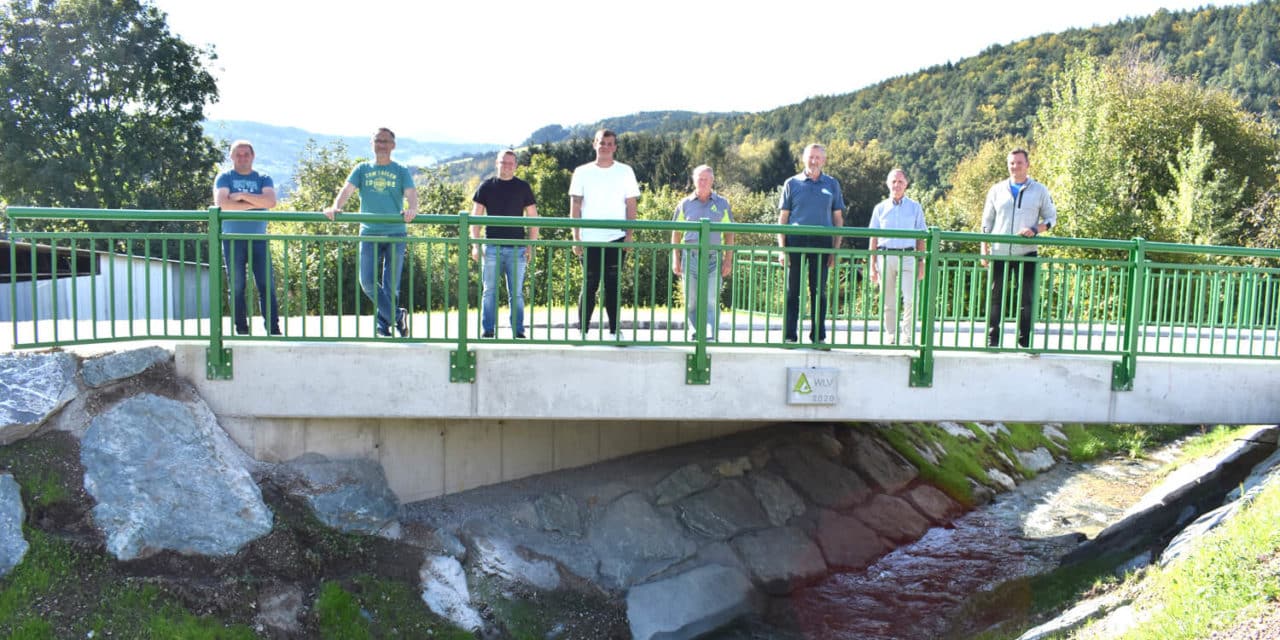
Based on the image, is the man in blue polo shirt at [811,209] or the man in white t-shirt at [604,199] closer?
the man in blue polo shirt at [811,209]

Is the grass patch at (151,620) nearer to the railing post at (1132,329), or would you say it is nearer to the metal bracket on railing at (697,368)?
the metal bracket on railing at (697,368)

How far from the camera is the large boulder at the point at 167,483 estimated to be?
6.83m

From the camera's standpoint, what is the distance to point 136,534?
266 inches

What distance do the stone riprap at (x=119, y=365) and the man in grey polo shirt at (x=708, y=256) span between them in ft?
13.6

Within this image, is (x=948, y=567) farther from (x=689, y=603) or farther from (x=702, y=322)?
(x=702, y=322)

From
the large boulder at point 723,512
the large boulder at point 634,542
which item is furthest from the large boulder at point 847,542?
the large boulder at point 634,542

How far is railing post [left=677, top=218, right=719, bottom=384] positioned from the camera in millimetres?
7680

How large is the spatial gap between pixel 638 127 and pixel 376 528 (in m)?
135

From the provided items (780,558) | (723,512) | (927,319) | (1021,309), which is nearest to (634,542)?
(723,512)

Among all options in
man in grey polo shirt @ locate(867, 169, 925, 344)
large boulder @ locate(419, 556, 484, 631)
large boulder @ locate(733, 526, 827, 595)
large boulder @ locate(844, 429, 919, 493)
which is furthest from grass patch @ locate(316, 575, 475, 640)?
large boulder @ locate(844, 429, 919, 493)

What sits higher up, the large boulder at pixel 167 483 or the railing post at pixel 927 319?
the railing post at pixel 927 319

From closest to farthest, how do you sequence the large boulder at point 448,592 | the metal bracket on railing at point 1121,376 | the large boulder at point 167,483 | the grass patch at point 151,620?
the grass patch at point 151,620
the large boulder at point 167,483
the large boulder at point 448,592
the metal bracket on railing at point 1121,376

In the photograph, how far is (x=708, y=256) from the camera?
787 cm

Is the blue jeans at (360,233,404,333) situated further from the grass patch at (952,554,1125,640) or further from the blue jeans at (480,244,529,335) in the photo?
Answer: the grass patch at (952,554,1125,640)
